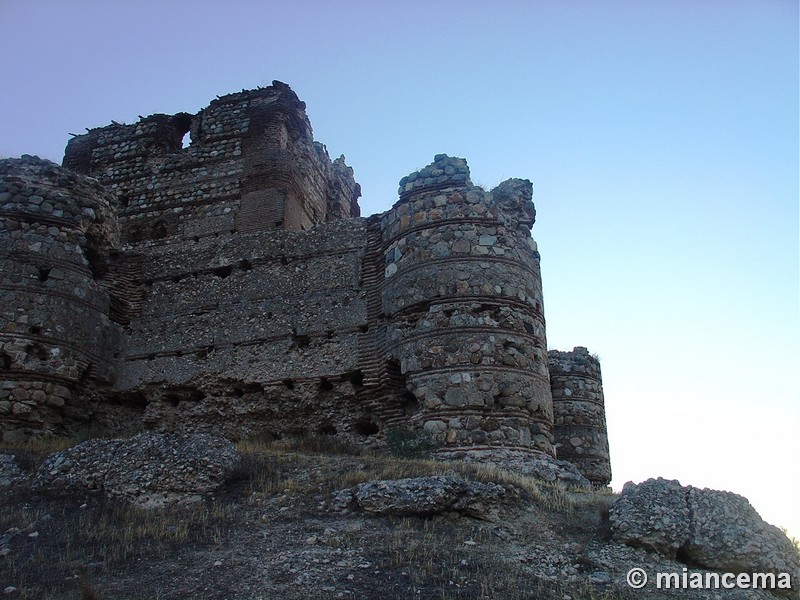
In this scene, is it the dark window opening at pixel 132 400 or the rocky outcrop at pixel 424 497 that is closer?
the rocky outcrop at pixel 424 497

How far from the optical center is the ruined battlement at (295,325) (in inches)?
472

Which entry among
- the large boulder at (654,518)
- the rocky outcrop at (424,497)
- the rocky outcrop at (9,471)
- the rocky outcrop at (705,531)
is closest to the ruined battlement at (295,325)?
the rocky outcrop at (9,471)

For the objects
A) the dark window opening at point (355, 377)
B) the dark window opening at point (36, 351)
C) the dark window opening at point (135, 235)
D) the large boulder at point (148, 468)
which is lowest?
the large boulder at point (148, 468)

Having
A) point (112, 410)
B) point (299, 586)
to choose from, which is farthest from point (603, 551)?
point (112, 410)

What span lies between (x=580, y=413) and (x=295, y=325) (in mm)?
6676

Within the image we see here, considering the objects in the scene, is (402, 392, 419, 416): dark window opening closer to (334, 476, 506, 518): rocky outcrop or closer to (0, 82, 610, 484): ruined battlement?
(0, 82, 610, 484): ruined battlement

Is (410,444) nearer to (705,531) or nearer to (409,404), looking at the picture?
(409,404)

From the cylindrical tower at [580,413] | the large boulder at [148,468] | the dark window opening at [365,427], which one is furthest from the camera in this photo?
the cylindrical tower at [580,413]

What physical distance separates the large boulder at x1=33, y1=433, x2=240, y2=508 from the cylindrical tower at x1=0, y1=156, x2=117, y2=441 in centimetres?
321

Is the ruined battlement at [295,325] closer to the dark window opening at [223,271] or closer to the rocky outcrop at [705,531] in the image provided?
the dark window opening at [223,271]

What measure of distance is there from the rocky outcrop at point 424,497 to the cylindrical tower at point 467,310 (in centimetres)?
272

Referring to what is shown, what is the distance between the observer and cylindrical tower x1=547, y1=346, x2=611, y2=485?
16.3 m

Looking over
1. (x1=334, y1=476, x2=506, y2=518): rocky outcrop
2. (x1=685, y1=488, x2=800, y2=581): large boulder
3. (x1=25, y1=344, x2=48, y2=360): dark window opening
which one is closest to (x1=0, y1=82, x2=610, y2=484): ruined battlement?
(x1=25, y1=344, x2=48, y2=360): dark window opening

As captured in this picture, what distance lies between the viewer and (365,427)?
41.9ft
